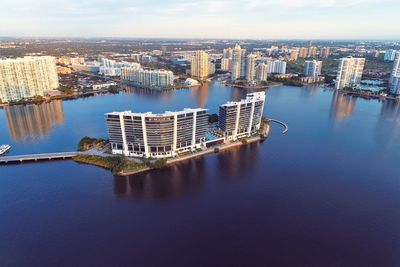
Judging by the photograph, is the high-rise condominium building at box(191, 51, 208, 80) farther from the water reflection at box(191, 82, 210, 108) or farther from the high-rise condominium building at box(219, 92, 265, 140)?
the high-rise condominium building at box(219, 92, 265, 140)

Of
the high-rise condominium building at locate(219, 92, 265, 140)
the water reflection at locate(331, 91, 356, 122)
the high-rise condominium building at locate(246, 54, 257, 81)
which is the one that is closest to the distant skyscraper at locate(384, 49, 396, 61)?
the water reflection at locate(331, 91, 356, 122)

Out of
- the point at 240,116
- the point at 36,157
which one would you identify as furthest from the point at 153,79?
the point at 36,157

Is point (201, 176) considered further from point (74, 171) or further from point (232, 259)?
point (74, 171)

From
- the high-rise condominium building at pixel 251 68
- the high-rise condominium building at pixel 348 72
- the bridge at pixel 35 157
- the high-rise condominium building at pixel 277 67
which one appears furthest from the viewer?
the high-rise condominium building at pixel 277 67

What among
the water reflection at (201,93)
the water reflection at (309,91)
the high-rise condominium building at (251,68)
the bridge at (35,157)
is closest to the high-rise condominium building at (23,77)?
the bridge at (35,157)

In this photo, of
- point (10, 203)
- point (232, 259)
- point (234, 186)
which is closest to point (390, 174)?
point (234, 186)

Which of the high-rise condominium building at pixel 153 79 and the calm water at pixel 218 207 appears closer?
the calm water at pixel 218 207

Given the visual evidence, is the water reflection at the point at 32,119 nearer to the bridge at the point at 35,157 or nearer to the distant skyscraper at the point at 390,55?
the bridge at the point at 35,157

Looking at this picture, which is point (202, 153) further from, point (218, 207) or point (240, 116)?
point (218, 207)
